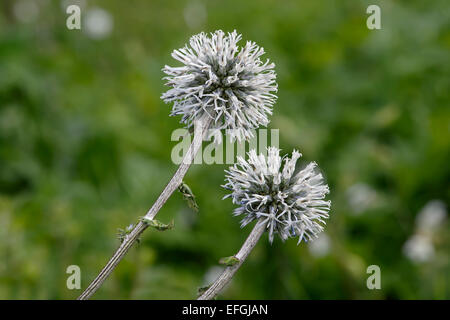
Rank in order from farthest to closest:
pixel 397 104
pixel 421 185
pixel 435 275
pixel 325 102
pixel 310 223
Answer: pixel 325 102, pixel 397 104, pixel 421 185, pixel 435 275, pixel 310 223

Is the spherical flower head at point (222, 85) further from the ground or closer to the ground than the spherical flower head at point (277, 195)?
further from the ground

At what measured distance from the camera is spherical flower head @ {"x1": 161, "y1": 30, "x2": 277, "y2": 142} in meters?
1.86

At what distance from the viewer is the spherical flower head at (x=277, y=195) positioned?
1.85 meters

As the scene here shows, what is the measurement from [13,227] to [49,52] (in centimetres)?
352

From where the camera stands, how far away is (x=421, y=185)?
4.85 meters

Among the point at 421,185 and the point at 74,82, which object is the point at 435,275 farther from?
the point at 74,82

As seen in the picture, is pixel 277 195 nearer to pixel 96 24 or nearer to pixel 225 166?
pixel 225 166

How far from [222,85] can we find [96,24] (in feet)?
20.7

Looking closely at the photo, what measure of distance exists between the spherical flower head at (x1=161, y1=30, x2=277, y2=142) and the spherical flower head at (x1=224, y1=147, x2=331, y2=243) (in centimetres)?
14

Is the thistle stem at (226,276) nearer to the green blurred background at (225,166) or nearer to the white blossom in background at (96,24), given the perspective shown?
the green blurred background at (225,166)

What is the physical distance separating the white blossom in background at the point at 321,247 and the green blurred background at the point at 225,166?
0.04 ft

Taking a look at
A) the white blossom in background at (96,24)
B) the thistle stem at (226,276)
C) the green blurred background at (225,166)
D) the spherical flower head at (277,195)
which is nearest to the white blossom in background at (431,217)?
the green blurred background at (225,166)

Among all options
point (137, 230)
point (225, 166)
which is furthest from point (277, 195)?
point (225, 166)

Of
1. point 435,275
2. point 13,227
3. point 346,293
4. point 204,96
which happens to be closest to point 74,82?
point 13,227
